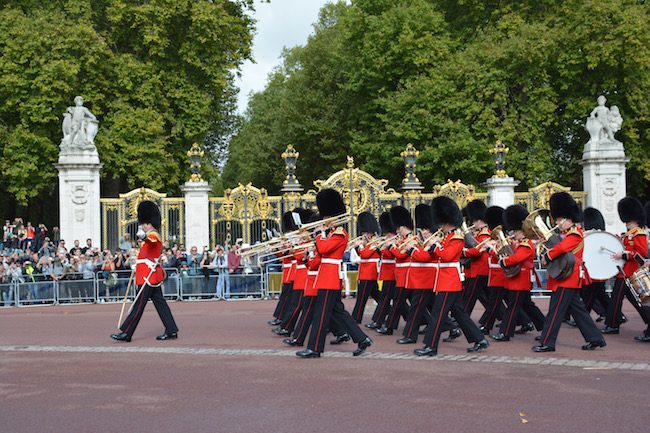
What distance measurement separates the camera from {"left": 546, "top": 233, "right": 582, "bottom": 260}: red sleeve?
32.6 ft

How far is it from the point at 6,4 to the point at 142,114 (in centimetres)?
585

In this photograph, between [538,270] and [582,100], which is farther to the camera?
[582,100]

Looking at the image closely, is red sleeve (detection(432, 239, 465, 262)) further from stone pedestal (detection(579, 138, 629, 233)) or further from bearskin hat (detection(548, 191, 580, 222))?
stone pedestal (detection(579, 138, 629, 233))

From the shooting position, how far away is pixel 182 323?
14.3m

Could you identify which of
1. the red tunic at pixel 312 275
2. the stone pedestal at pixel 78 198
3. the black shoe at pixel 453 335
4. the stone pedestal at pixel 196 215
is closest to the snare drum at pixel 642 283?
the black shoe at pixel 453 335

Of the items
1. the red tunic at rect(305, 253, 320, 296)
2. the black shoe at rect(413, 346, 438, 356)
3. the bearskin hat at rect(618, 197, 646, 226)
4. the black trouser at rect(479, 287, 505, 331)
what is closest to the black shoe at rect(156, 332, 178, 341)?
the red tunic at rect(305, 253, 320, 296)

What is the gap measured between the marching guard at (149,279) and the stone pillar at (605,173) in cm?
1459

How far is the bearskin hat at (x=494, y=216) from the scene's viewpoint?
12.7 metres

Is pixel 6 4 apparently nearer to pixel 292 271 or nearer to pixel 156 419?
pixel 292 271

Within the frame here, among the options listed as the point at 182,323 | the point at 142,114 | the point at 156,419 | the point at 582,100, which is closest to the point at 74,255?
the point at 182,323

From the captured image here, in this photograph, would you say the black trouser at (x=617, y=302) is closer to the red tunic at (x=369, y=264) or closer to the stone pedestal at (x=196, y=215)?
the red tunic at (x=369, y=264)

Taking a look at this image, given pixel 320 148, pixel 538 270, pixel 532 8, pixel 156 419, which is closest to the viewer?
pixel 156 419

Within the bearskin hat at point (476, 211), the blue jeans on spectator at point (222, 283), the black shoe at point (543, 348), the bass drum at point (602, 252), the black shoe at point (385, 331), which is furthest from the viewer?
the blue jeans on spectator at point (222, 283)

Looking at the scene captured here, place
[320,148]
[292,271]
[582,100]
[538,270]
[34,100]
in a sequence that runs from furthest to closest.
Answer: [320,148], [582,100], [34,100], [538,270], [292,271]
